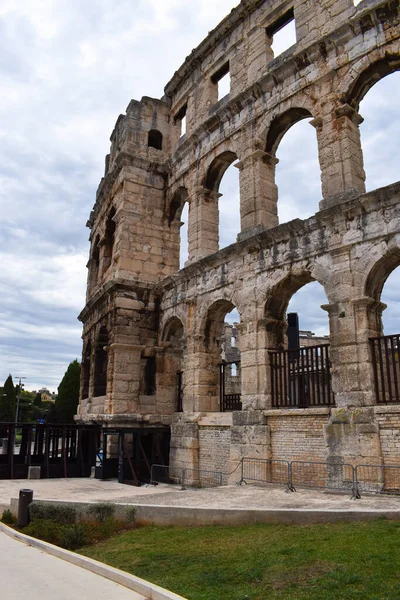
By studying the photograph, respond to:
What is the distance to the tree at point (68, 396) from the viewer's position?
3856cm

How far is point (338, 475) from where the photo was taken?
9.94 meters

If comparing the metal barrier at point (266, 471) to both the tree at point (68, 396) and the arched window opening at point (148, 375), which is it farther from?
the tree at point (68, 396)

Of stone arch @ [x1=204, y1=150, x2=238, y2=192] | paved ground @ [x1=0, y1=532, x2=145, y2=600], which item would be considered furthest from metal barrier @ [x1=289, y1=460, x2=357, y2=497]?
stone arch @ [x1=204, y1=150, x2=238, y2=192]

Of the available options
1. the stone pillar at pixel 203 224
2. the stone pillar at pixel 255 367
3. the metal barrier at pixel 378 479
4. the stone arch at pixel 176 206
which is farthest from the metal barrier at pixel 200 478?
the stone arch at pixel 176 206

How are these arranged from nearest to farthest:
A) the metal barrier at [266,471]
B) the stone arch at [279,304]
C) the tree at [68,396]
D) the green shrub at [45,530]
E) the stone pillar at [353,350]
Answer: the green shrub at [45,530] → the stone pillar at [353,350] → the metal barrier at [266,471] → the stone arch at [279,304] → the tree at [68,396]

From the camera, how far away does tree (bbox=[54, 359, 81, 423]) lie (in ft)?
127

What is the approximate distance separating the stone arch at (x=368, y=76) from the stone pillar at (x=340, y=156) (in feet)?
1.46

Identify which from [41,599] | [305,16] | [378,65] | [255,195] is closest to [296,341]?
[255,195]

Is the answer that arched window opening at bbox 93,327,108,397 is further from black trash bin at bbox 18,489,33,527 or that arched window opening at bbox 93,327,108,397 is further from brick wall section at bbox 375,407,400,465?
brick wall section at bbox 375,407,400,465

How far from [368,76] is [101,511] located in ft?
37.4

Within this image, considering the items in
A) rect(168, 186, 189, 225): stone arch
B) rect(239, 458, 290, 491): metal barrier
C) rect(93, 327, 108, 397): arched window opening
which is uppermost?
rect(168, 186, 189, 225): stone arch

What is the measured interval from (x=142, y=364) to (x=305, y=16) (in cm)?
1180

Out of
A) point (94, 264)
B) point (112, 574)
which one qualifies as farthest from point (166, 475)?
point (94, 264)

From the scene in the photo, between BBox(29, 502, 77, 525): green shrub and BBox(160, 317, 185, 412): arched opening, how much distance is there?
27.9 feet
